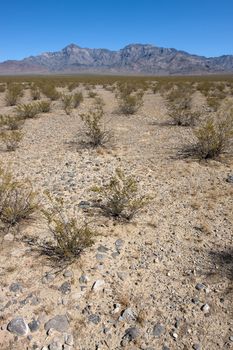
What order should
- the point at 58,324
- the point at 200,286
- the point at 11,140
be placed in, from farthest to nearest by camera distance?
the point at 11,140
the point at 200,286
the point at 58,324

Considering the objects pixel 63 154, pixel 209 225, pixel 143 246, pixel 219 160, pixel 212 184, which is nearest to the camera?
pixel 143 246

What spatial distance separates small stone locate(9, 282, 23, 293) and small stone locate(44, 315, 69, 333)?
71 cm

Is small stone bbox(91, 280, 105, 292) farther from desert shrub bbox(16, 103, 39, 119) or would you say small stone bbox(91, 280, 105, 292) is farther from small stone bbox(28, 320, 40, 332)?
desert shrub bbox(16, 103, 39, 119)

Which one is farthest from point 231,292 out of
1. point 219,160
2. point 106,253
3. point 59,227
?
point 219,160

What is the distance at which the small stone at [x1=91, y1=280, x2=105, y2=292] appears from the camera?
434cm

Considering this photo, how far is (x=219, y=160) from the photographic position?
28.8ft

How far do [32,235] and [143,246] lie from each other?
73.1 inches

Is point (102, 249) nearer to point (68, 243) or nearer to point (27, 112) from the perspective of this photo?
point (68, 243)

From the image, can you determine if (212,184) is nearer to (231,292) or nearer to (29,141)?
(231,292)

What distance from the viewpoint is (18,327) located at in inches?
147

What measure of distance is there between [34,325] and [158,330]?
1.44m

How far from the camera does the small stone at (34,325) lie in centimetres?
376

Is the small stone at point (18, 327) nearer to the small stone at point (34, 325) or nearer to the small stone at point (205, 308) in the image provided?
the small stone at point (34, 325)

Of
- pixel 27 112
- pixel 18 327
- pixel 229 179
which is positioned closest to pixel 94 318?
pixel 18 327
